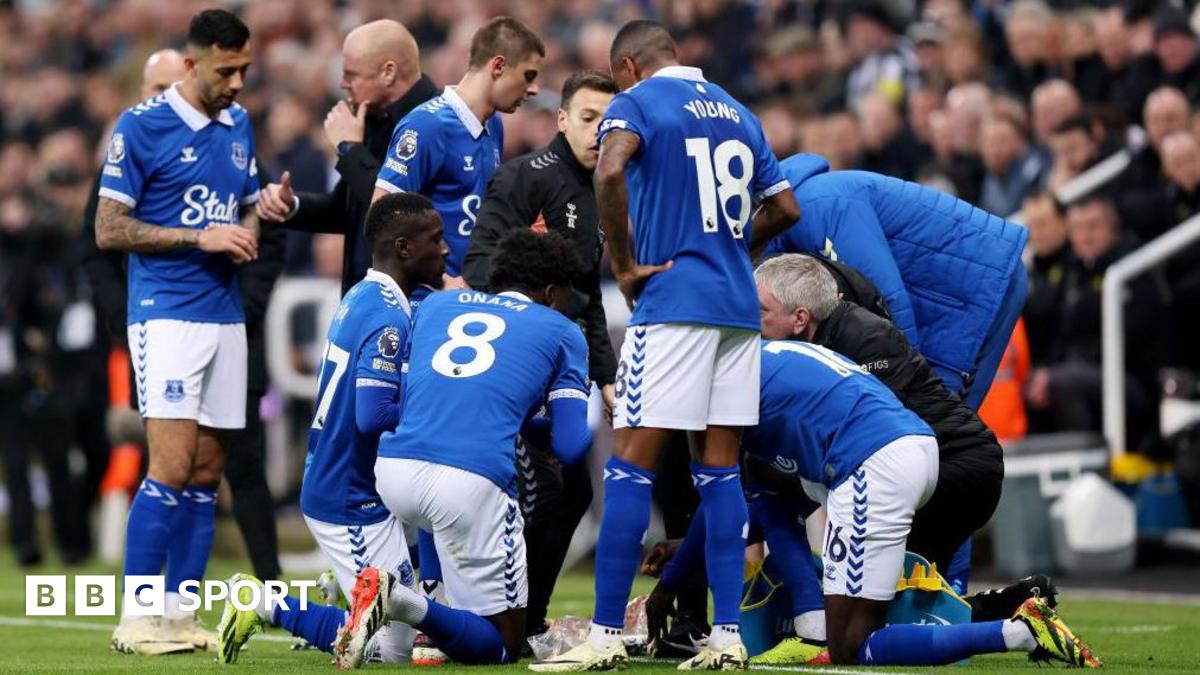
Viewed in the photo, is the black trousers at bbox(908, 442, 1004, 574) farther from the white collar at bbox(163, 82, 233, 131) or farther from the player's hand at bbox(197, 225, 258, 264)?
the white collar at bbox(163, 82, 233, 131)

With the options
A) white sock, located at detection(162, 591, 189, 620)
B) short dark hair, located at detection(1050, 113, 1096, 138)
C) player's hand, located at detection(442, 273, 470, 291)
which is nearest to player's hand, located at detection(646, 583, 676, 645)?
player's hand, located at detection(442, 273, 470, 291)

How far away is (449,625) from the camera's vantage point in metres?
7.36

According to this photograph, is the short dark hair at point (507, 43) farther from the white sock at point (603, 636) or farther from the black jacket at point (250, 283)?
the white sock at point (603, 636)

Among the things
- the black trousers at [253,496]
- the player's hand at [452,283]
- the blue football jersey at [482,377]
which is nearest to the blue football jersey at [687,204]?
the blue football jersey at [482,377]

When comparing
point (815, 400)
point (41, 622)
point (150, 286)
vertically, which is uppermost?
point (150, 286)

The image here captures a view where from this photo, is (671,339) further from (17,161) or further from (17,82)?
(17,82)

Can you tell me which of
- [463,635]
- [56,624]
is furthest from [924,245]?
[56,624]

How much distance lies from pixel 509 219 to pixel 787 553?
1.80m

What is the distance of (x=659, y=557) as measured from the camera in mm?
8156

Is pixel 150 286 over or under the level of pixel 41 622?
over

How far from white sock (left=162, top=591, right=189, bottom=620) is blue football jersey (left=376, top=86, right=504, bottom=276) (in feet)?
6.15

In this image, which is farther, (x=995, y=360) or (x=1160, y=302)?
(x=1160, y=302)

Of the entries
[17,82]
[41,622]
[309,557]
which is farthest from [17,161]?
[41,622]

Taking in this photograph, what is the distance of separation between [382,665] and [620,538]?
43.1 inches
